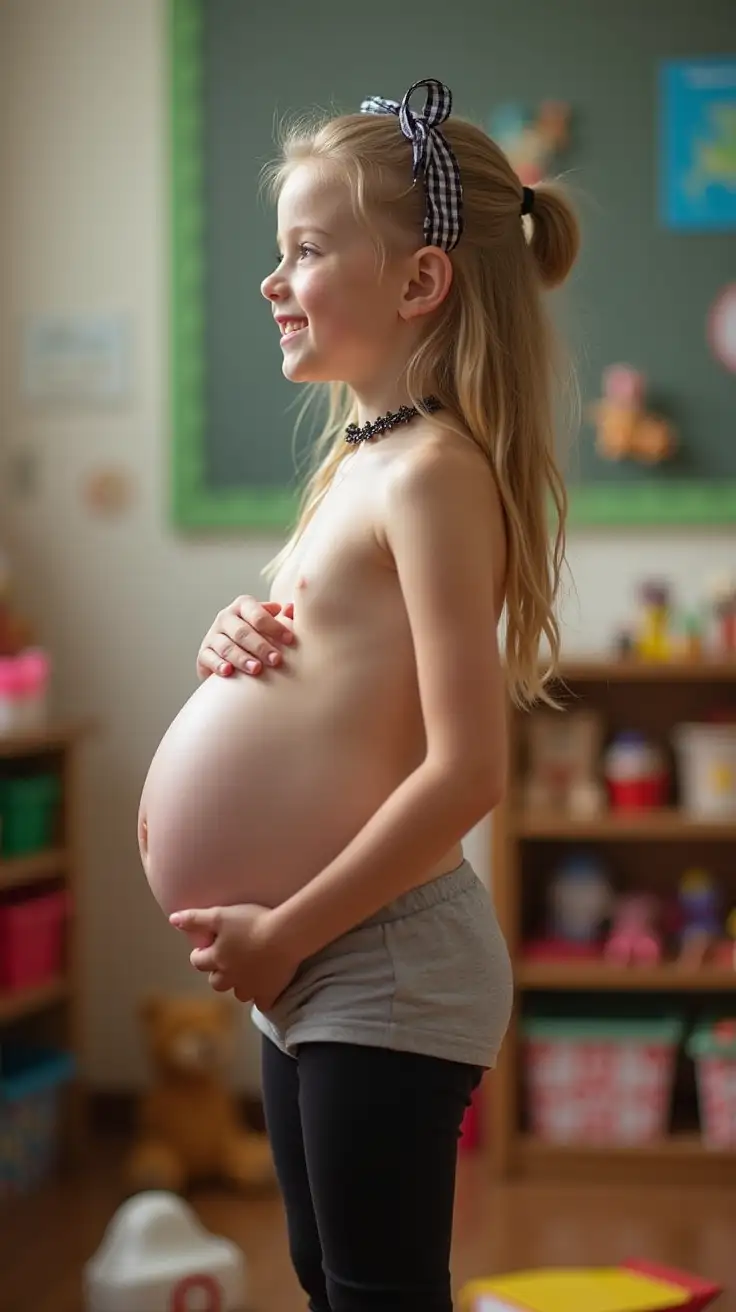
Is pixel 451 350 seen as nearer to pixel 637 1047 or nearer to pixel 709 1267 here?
pixel 709 1267

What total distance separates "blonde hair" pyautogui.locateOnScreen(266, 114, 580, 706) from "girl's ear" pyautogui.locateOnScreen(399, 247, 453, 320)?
0.05ft

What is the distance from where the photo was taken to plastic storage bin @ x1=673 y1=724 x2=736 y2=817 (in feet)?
8.96

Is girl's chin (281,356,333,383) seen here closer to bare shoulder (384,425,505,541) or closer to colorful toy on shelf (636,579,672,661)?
bare shoulder (384,425,505,541)

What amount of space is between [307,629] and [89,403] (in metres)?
2.01

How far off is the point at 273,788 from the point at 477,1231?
5.11ft

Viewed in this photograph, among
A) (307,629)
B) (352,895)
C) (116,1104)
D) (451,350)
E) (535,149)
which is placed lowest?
(116,1104)

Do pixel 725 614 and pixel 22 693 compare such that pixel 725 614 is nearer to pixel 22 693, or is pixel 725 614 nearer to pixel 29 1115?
pixel 22 693

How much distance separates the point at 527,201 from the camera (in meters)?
1.18

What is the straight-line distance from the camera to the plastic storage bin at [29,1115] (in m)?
2.63

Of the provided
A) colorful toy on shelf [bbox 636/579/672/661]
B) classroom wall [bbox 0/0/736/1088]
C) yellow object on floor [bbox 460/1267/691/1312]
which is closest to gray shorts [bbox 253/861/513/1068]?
yellow object on floor [bbox 460/1267/691/1312]

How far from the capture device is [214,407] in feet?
9.71

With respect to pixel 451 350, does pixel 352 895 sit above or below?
below

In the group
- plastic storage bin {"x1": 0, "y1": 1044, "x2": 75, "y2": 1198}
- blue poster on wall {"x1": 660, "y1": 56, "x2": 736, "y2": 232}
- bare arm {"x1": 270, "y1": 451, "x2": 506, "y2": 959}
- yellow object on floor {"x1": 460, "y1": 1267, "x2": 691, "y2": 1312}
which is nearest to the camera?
bare arm {"x1": 270, "y1": 451, "x2": 506, "y2": 959}

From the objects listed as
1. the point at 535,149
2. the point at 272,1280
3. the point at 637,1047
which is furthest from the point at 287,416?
the point at 272,1280
